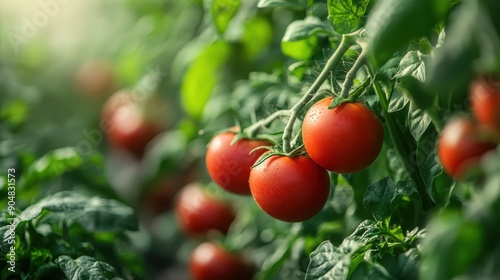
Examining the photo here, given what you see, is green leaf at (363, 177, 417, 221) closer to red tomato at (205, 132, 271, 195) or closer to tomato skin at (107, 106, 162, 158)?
red tomato at (205, 132, 271, 195)

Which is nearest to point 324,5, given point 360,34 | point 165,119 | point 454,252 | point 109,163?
point 360,34

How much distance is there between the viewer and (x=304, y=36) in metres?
1.07

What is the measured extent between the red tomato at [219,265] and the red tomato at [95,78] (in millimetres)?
823

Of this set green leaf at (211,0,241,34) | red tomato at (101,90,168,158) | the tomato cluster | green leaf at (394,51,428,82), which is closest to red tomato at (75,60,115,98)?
red tomato at (101,90,168,158)

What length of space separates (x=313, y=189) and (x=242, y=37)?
765 mm

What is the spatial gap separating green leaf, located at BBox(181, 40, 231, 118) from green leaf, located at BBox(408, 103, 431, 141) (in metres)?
0.72

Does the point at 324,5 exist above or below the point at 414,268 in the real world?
above

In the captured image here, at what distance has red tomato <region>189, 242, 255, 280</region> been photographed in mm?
1597

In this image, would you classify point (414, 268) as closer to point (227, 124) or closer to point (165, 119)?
point (227, 124)

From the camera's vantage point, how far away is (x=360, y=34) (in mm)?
961

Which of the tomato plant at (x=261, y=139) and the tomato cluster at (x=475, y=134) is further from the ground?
the tomato cluster at (x=475, y=134)

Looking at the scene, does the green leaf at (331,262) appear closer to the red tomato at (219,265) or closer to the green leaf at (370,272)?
the green leaf at (370,272)

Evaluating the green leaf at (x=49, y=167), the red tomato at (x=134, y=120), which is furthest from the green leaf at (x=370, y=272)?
the red tomato at (x=134, y=120)

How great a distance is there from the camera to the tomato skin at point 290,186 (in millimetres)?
928
